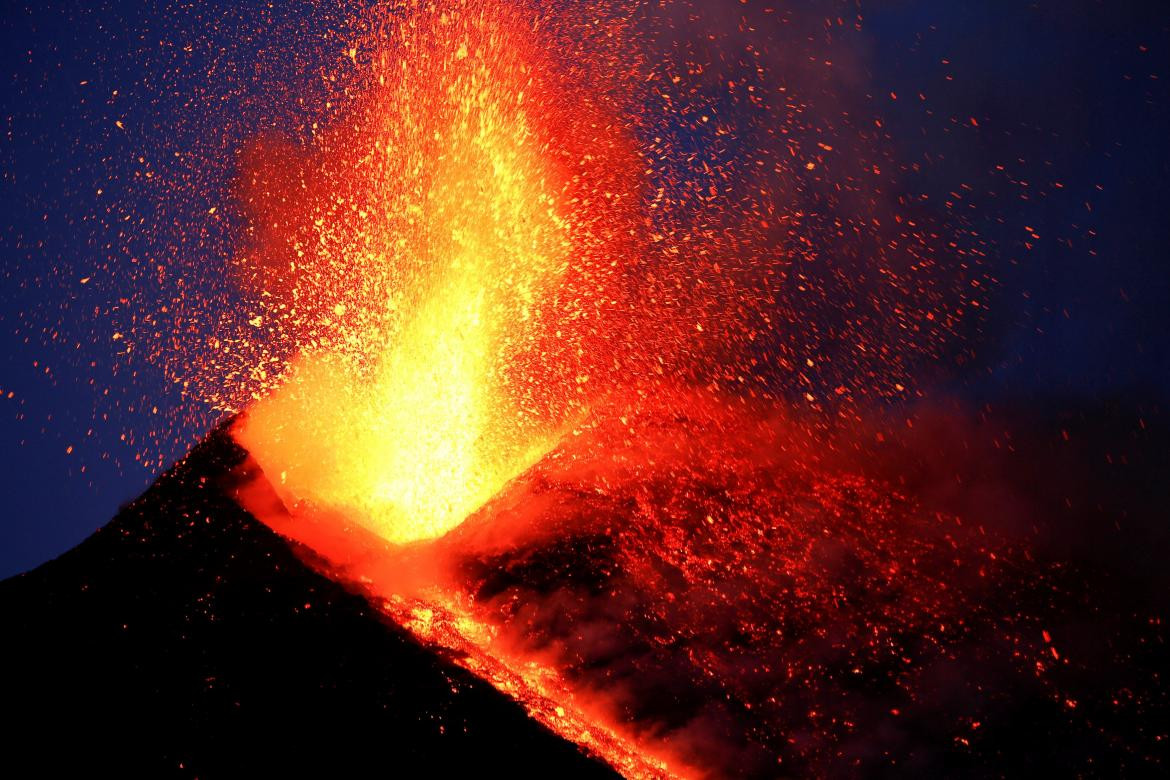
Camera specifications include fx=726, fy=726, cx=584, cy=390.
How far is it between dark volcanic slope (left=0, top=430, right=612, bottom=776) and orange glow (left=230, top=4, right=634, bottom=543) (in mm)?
1890

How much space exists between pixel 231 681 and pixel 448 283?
465 centimetres

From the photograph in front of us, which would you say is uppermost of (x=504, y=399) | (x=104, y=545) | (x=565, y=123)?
(x=565, y=123)

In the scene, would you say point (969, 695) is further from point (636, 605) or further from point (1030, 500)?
point (1030, 500)

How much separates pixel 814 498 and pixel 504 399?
3.04m

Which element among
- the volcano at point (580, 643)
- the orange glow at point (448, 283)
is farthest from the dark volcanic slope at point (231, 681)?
the orange glow at point (448, 283)

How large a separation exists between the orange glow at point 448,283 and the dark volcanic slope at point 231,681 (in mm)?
1890

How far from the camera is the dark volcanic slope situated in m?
2.42

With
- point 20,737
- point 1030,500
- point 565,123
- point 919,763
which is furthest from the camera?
point 1030,500

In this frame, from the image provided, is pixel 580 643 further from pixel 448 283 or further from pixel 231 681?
pixel 448 283

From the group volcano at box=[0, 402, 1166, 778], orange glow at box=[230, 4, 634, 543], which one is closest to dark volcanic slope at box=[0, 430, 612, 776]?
volcano at box=[0, 402, 1166, 778]

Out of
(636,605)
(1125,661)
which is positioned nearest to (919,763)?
(636,605)

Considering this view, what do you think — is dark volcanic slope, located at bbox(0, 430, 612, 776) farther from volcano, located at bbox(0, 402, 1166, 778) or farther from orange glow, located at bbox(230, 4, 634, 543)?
orange glow, located at bbox(230, 4, 634, 543)

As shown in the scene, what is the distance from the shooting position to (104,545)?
10.1 ft

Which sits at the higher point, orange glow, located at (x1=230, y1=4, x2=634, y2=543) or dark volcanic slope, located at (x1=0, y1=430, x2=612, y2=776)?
orange glow, located at (x1=230, y1=4, x2=634, y2=543)
